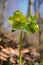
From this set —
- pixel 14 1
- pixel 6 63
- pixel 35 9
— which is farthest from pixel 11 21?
pixel 14 1

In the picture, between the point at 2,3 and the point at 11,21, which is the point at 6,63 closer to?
the point at 11,21

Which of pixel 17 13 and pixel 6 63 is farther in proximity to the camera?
pixel 6 63

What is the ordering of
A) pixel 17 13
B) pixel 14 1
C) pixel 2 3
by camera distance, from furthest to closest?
pixel 14 1 → pixel 2 3 → pixel 17 13

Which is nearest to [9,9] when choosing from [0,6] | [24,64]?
[0,6]

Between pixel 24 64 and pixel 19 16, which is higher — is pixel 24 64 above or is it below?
below

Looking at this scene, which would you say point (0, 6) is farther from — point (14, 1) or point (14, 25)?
point (14, 25)

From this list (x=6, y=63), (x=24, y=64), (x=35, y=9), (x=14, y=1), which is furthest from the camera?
(x=14, y=1)
